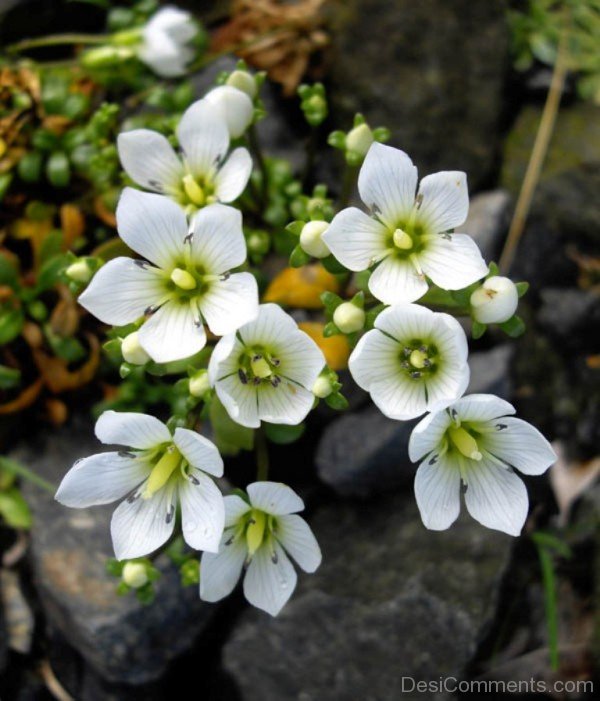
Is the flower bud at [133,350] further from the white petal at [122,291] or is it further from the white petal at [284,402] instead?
the white petal at [284,402]

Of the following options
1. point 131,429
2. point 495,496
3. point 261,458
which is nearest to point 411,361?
point 495,496

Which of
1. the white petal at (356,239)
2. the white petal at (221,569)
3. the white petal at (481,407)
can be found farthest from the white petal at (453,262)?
the white petal at (221,569)

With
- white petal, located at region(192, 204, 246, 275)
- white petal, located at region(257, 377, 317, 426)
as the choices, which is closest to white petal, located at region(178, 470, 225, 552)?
white petal, located at region(257, 377, 317, 426)

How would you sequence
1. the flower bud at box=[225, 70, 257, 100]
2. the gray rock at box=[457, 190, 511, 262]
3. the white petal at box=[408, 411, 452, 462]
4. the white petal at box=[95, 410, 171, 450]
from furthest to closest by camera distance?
the gray rock at box=[457, 190, 511, 262], the flower bud at box=[225, 70, 257, 100], the white petal at box=[95, 410, 171, 450], the white petal at box=[408, 411, 452, 462]

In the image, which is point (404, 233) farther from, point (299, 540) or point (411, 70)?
point (411, 70)

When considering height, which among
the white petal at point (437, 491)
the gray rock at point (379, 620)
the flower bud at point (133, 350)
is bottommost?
A: the gray rock at point (379, 620)

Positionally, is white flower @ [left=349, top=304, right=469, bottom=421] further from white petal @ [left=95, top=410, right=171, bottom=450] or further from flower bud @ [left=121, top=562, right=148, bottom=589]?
flower bud @ [left=121, top=562, right=148, bottom=589]
